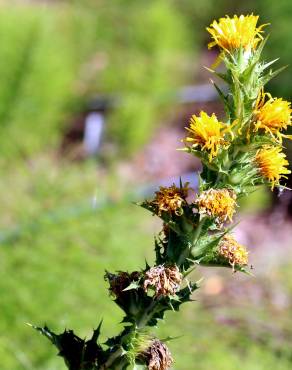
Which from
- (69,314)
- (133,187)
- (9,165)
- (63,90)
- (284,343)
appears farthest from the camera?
(63,90)

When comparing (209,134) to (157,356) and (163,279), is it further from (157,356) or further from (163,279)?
(157,356)

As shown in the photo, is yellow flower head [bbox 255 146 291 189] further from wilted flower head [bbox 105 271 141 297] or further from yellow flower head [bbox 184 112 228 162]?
wilted flower head [bbox 105 271 141 297]

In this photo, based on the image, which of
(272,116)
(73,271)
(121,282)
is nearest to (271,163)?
(272,116)

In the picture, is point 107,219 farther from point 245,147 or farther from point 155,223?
point 245,147

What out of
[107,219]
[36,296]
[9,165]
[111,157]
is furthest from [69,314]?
[111,157]

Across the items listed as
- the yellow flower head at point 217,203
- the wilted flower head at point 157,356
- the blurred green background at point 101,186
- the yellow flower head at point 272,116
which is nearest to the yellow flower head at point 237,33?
the yellow flower head at point 272,116

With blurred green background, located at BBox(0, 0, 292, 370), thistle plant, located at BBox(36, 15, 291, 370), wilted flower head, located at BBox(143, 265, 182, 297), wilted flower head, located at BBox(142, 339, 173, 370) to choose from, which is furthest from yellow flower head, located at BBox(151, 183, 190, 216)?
blurred green background, located at BBox(0, 0, 292, 370)
